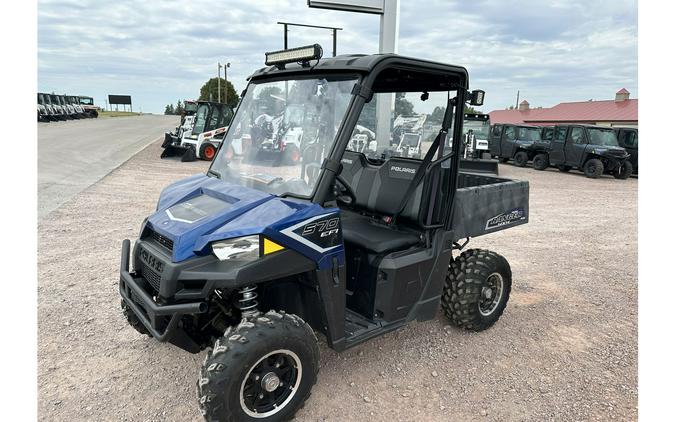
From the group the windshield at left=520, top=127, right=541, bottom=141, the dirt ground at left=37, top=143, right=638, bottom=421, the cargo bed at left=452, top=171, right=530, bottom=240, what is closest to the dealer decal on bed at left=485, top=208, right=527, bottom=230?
the cargo bed at left=452, top=171, right=530, bottom=240

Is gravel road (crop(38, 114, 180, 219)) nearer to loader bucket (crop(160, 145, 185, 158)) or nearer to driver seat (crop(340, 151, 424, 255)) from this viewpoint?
loader bucket (crop(160, 145, 185, 158))

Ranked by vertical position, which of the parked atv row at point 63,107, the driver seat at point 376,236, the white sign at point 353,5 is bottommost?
the driver seat at point 376,236

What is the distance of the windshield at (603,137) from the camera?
16812 millimetres

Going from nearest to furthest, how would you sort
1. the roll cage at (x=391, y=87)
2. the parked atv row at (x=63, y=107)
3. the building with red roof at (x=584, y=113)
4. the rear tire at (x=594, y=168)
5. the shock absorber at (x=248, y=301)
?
the shock absorber at (x=248, y=301) < the roll cage at (x=391, y=87) < the rear tire at (x=594, y=168) < the parked atv row at (x=63, y=107) < the building with red roof at (x=584, y=113)

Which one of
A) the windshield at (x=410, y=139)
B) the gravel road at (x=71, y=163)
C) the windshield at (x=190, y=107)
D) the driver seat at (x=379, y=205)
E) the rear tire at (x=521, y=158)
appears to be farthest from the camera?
the rear tire at (x=521, y=158)

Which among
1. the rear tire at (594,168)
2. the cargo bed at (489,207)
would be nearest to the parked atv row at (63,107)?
the rear tire at (594,168)

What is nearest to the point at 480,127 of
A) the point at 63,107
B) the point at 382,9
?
the point at 382,9

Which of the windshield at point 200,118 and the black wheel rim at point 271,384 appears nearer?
the black wheel rim at point 271,384

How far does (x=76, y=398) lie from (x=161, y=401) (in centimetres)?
54

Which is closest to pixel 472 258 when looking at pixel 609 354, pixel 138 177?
pixel 609 354

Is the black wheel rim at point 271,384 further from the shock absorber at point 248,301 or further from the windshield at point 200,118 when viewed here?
the windshield at point 200,118

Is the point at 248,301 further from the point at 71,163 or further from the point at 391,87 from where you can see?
the point at 71,163

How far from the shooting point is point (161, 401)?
2.90 m

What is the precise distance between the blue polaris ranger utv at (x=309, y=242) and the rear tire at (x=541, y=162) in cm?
1608
